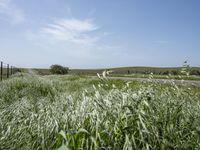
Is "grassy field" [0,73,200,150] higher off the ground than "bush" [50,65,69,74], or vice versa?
"grassy field" [0,73,200,150]

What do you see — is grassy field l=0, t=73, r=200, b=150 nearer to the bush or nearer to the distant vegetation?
the distant vegetation

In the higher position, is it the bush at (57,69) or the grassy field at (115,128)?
the grassy field at (115,128)

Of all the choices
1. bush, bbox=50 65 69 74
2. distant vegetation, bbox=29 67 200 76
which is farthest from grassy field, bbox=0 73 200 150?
bush, bbox=50 65 69 74

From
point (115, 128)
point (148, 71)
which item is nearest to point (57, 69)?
point (148, 71)

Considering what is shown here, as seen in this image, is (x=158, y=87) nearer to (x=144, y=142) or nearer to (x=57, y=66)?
(x=144, y=142)

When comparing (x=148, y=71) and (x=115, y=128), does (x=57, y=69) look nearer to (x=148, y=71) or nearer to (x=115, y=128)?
(x=148, y=71)

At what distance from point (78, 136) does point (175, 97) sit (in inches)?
73.0

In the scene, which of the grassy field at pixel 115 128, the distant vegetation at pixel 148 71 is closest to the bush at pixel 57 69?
the distant vegetation at pixel 148 71

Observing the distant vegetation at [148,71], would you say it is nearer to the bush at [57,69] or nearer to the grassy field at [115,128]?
the grassy field at [115,128]

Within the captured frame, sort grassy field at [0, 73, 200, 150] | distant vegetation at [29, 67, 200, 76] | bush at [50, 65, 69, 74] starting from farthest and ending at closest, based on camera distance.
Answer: bush at [50, 65, 69, 74]
distant vegetation at [29, 67, 200, 76]
grassy field at [0, 73, 200, 150]

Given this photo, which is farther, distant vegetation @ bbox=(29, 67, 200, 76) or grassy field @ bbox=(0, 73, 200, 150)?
distant vegetation @ bbox=(29, 67, 200, 76)

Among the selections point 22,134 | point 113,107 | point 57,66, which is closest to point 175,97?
point 113,107

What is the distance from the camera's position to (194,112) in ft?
13.8

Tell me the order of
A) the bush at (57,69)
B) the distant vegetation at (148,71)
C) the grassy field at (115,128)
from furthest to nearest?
the bush at (57,69) → the distant vegetation at (148,71) → the grassy field at (115,128)
